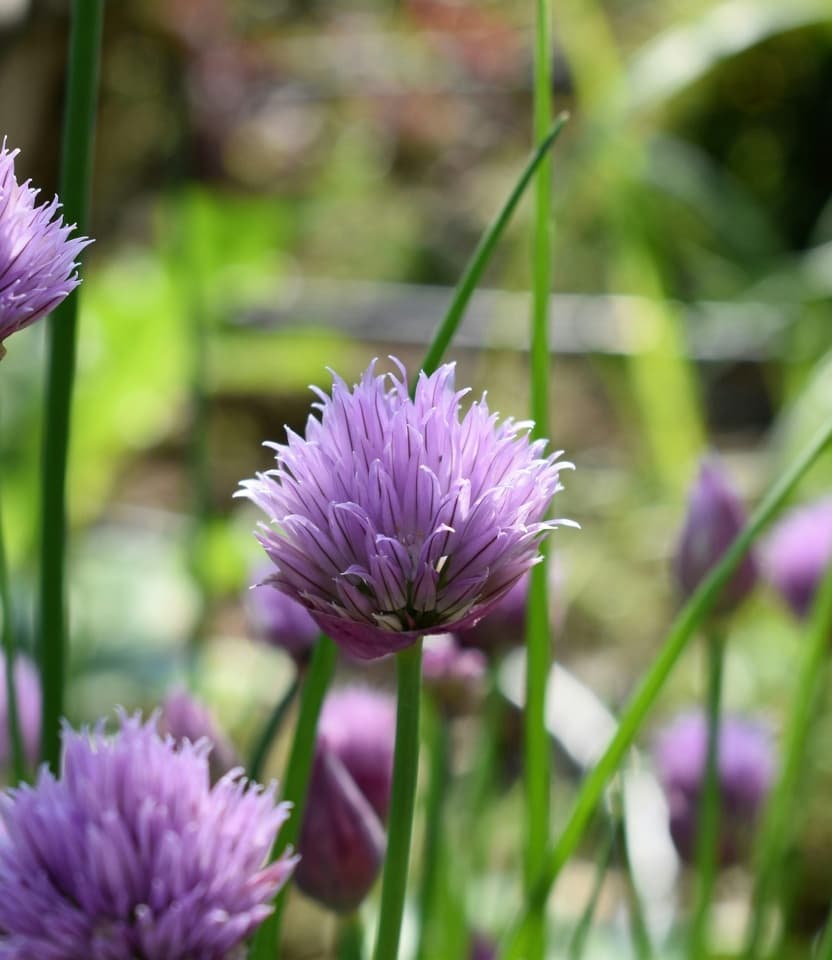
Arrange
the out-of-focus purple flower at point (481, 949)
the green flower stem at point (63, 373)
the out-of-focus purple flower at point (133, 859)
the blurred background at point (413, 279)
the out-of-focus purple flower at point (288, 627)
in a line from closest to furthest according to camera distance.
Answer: the out-of-focus purple flower at point (133, 859)
the green flower stem at point (63, 373)
the out-of-focus purple flower at point (288, 627)
the out-of-focus purple flower at point (481, 949)
the blurred background at point (413, 279)

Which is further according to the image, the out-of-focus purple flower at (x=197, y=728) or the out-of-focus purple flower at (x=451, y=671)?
A: the out-of-focus purple flower at (x=451, y=671)

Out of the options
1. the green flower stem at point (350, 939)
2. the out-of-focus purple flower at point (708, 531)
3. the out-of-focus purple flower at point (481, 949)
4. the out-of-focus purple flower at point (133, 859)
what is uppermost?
the out-of-focus purple flower at point (708, 531)

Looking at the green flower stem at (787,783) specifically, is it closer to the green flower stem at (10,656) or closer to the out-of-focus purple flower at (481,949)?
the out-of-focus purple flower at (481,949)

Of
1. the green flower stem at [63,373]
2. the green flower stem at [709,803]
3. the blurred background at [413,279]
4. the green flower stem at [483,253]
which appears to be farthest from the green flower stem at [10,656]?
the blurred background at [413,279]

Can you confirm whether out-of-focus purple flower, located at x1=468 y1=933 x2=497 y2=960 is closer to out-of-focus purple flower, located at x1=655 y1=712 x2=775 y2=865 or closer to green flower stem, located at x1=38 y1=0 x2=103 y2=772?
out-of-focus purple flower, located at x1=655 y1=712 x2=775 y2=865

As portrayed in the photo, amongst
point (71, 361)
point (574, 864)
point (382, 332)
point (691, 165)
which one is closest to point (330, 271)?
point (382, 332)

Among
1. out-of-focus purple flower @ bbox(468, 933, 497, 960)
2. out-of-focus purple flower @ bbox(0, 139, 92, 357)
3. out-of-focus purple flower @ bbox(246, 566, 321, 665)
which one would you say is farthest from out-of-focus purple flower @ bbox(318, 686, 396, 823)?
out-of-focus purple flower @ bbox(0, 139, 92, 357)
